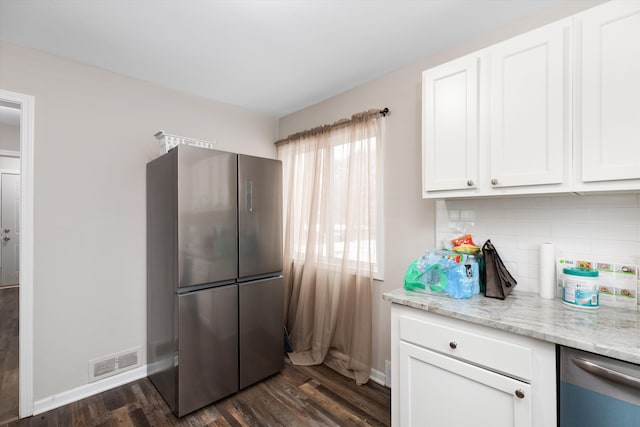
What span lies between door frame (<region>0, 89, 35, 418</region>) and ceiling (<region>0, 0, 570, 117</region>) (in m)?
0.54

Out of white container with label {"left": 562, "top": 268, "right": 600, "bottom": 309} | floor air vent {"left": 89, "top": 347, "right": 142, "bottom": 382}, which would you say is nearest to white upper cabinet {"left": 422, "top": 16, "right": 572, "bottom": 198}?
white container with label {"left": 562, "top": 268, "right": 600, "bottom": 309}

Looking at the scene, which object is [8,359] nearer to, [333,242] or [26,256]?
[26,256]

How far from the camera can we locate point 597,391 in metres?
1.03

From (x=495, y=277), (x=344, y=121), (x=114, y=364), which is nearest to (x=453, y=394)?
(x=495, y=277)

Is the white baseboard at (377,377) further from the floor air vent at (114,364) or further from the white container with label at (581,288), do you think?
the floor air vent at (114,364)

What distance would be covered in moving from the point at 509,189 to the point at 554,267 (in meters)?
0.49

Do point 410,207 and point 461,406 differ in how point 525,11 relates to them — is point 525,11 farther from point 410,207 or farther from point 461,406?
point 461,406

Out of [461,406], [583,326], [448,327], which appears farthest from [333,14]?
[461,406]

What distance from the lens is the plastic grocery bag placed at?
1.58 meters

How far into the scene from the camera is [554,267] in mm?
1547

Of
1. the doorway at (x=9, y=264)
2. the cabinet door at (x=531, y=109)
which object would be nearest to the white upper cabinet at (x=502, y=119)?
the cabinet door at (x=531, y=109)

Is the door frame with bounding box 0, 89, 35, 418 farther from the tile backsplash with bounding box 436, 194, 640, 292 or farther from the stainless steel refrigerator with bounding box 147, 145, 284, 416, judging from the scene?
the tile backsplash with bounding box 436, 194, 640, 292

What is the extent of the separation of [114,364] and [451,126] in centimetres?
300

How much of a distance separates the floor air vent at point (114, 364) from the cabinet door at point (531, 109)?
2914 millimetres
